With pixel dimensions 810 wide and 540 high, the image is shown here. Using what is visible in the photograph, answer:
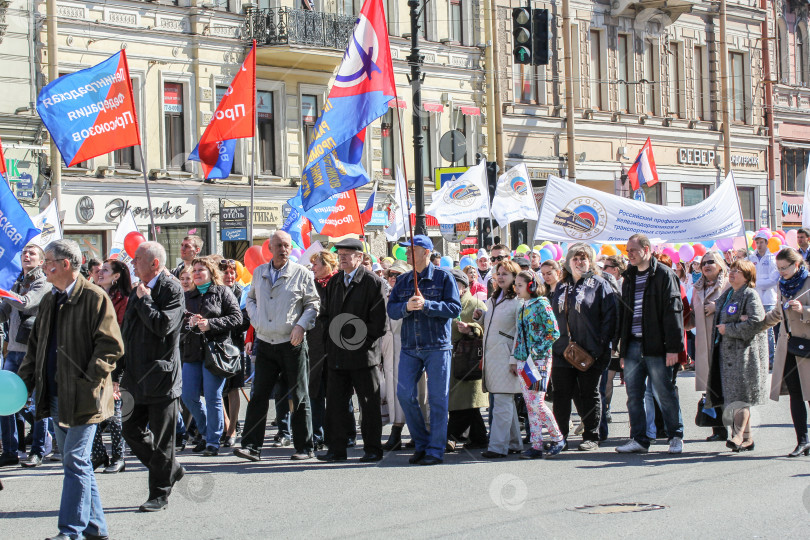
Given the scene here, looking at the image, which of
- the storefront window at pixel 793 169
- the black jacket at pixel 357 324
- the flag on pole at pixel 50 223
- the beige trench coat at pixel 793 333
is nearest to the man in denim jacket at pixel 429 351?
the black jacket at pixel 357 324

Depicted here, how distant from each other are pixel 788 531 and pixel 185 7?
22829 mm

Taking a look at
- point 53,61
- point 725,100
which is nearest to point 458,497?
point 53,61

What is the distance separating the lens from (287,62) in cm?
2878

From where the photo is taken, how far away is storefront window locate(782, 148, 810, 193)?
42.4 metres

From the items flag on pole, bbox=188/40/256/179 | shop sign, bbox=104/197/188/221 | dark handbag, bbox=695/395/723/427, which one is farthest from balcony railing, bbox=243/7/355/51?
dark handbag, bbox=695/395/723/427

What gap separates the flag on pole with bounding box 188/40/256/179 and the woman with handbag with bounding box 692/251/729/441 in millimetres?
6496

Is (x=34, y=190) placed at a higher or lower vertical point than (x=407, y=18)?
lower

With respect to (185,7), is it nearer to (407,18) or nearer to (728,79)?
(407,18)

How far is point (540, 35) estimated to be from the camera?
62.4ft

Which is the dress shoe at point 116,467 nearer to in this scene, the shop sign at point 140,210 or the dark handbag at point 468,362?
the dark handbag at point 468,362

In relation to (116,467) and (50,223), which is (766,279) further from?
(116,467)

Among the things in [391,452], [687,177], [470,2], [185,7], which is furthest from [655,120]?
[391,452]

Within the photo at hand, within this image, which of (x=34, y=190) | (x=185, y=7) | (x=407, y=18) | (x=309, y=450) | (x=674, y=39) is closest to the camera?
(x=309, y=450)

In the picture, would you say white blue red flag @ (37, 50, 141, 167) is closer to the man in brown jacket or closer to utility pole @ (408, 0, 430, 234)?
utility pole @ (408, 0, 430, 234)
